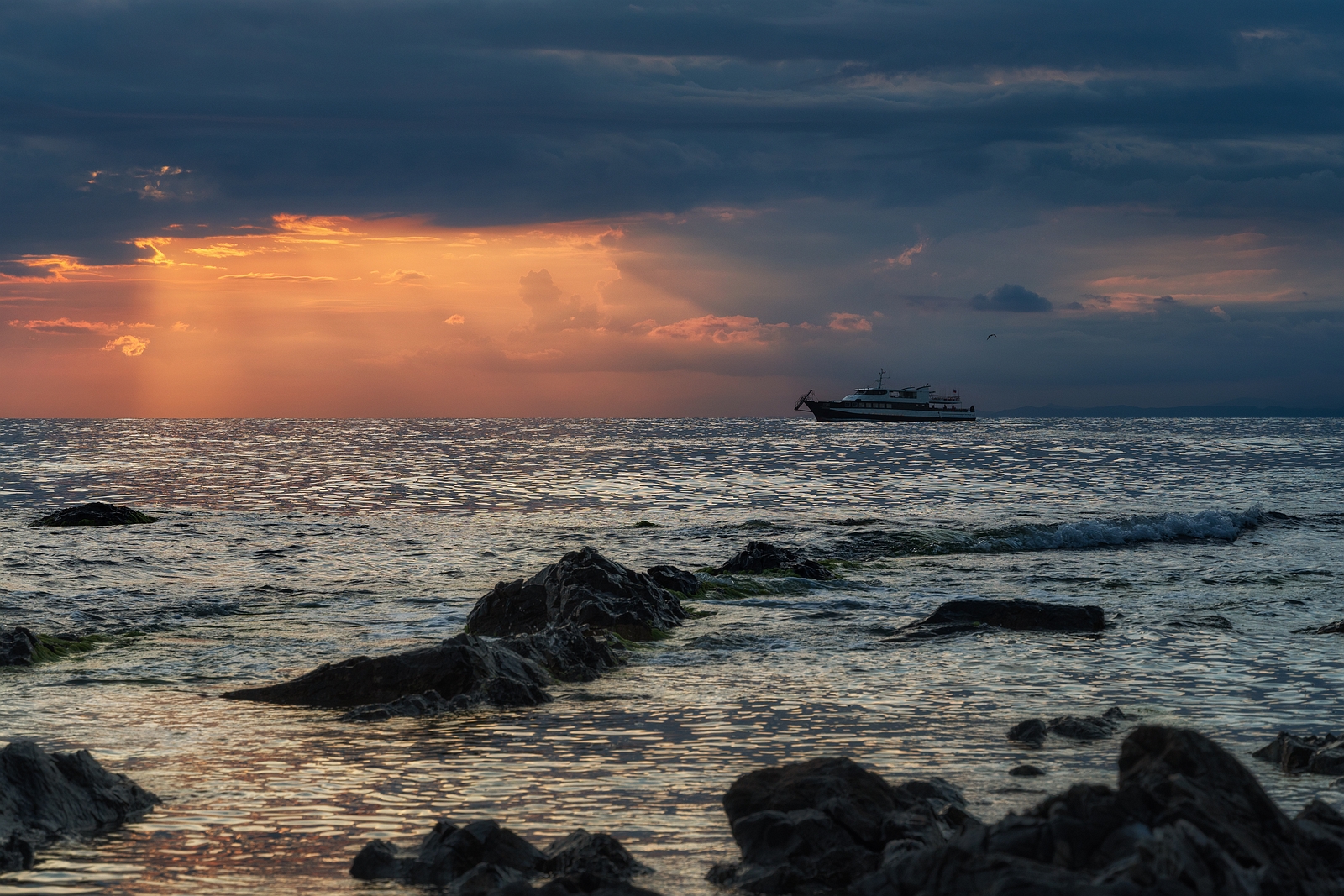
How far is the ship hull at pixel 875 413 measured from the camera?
159 m

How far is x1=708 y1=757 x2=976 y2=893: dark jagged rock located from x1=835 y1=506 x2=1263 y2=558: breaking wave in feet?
63.0

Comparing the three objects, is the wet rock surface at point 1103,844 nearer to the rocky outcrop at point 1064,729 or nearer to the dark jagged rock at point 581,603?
the rocky outcrop at point 1064,729

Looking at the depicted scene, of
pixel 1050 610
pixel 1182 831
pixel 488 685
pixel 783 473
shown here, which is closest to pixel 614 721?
pixel 488 685

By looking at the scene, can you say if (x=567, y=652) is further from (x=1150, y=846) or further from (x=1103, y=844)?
(x=1150, y=846)

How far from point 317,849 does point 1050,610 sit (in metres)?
10.2

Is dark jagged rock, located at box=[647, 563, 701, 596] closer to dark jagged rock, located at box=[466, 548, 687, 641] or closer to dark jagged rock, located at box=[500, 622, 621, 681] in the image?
dark jagged rock, located at box=[466, 548, 687, 641]

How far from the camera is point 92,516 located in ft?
101

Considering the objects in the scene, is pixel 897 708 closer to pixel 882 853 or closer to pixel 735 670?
pixel 735 670

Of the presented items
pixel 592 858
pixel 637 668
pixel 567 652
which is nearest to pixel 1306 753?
pixel 592 858

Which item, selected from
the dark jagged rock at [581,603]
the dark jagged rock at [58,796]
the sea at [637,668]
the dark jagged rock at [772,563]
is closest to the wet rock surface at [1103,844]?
the sea at [637,668]

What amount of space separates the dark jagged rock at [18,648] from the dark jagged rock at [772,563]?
11687 mm

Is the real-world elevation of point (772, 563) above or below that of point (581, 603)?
below

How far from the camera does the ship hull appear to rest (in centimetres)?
15938

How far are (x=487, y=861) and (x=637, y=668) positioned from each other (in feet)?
20.4
